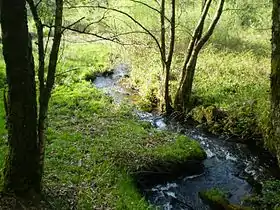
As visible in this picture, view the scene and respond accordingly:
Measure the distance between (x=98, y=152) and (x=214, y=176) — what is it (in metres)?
3.24

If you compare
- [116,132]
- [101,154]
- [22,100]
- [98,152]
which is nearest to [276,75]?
[22,100]

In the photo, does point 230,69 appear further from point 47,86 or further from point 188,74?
point 47,86

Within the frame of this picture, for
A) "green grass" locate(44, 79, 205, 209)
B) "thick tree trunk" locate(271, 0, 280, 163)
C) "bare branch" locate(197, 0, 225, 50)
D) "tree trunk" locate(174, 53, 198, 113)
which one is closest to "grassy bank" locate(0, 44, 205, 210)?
"green grass" locate(44, 79, 205, 209)

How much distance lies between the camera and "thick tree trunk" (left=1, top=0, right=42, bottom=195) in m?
5.86

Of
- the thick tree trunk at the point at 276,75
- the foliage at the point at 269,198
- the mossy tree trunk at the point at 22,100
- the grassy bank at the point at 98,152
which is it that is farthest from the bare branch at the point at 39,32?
the foliage at the point at 269,198

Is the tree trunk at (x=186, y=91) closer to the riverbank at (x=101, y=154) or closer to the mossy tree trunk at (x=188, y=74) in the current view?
the mossy tree trunk at (x=188, y=74)

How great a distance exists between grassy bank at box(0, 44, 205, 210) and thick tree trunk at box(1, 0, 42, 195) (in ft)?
1.46

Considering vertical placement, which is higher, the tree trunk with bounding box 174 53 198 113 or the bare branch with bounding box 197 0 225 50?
the bare branch with bounding box 197 0 225 50

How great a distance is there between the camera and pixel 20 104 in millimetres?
6223

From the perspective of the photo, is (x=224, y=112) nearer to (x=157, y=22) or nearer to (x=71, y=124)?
(x=71, y=124)

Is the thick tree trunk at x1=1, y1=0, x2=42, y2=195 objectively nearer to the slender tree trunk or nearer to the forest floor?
the slender tree trunk

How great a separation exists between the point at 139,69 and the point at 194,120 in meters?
5.93

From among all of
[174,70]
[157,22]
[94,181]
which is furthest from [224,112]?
[157,22]

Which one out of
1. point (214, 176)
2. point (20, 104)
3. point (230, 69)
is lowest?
point (214, 176)
